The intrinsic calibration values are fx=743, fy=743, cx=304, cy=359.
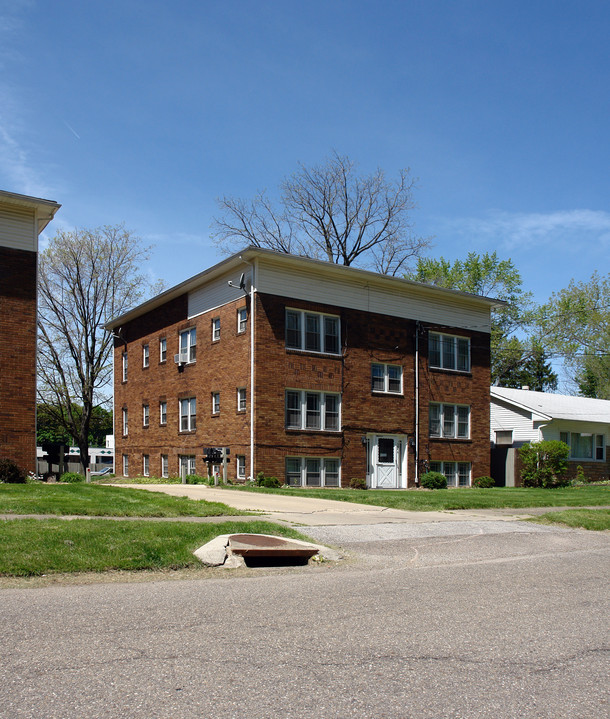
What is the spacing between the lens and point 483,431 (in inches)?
1278

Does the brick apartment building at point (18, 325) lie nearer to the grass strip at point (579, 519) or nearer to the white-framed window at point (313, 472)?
the white-framed window at point (313, 472)

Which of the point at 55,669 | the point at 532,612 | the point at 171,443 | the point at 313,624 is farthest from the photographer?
the point at 171,443

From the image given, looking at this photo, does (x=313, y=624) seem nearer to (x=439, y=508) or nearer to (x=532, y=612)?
(x=532, y=612)

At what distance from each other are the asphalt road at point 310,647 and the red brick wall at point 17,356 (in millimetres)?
14283

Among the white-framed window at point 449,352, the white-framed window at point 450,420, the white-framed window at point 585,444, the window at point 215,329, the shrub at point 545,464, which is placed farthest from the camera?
the white-framed window at point 585,444

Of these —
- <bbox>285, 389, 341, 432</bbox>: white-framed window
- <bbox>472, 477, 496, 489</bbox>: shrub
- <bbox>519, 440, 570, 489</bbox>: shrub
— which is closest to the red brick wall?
<bbox>285, 389, 341, 432</bbox>: white-framed window

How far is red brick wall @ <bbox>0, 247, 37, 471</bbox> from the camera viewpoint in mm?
21172

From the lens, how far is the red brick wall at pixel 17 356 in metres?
21.2

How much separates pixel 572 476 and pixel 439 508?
21.3 m

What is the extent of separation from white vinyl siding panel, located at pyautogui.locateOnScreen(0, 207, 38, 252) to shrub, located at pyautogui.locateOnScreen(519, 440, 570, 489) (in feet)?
69.9

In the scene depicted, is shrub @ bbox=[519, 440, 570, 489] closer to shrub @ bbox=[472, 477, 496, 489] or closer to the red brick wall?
shrub @ bbox=[472, 477, 496, 489]

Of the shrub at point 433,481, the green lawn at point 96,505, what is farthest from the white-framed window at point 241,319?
the green lawn at point 96,505

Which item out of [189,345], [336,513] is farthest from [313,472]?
[336,513]

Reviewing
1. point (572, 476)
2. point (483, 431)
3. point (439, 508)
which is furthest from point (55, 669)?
point (572, 476)
